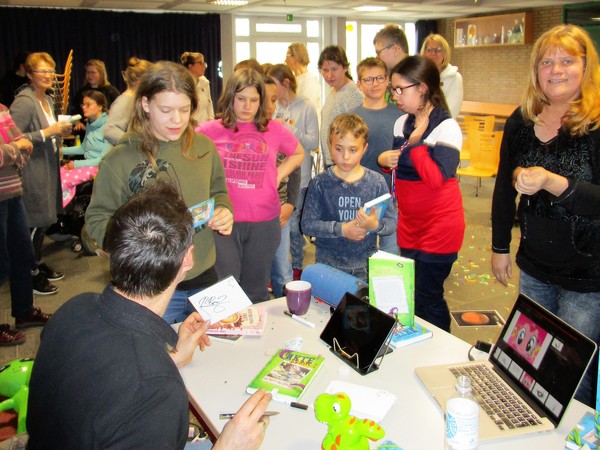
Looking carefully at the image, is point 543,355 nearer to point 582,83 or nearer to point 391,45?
point 582,83

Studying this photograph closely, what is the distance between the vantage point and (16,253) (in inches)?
122

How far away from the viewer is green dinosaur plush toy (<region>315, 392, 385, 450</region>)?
1144 mm

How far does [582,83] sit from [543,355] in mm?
911

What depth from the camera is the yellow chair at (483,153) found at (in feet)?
20.5

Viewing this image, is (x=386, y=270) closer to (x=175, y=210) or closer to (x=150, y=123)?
(x=175, y=210)

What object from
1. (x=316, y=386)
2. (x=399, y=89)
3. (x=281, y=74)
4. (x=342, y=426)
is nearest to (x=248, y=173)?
(x=399, y=89)

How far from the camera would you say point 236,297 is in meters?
1.71

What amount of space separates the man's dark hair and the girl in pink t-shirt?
1234 millimetres

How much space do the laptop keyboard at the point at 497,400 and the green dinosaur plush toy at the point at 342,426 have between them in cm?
30

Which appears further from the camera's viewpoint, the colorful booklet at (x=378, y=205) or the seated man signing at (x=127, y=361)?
the colorful booklet at (x=378, y=205)

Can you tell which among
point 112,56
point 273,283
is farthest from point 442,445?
point 112,56

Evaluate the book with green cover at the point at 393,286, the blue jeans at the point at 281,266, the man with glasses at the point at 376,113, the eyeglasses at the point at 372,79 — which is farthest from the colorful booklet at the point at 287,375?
the eyeglasses at the point at 372,79

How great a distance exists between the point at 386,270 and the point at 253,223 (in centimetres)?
94

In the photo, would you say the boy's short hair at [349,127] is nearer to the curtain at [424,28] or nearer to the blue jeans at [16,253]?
the blue jeans at [16,253]
